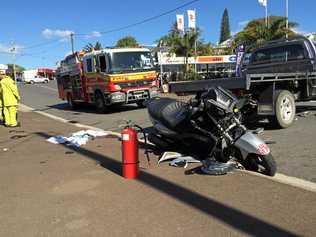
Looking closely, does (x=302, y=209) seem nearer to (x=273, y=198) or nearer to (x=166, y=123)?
(x=273, y=198)

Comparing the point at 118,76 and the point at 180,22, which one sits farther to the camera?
the point at 180,22

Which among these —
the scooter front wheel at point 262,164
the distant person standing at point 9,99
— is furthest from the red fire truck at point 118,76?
the scooter front wheel at point 262,164

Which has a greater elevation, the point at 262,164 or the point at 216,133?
the point at 216,133

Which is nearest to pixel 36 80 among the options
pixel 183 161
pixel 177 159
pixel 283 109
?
pixel 283 109

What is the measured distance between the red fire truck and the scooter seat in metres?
8.72

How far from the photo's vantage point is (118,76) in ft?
58.1

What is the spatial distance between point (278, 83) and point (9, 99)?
27.8 feet

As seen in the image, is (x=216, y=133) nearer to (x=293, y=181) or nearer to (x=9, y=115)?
(x=293, y=181)

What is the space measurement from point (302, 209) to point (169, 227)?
148 cm

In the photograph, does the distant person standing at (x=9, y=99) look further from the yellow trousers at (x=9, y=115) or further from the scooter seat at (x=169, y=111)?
the scooter seat at (x=169, y=111)

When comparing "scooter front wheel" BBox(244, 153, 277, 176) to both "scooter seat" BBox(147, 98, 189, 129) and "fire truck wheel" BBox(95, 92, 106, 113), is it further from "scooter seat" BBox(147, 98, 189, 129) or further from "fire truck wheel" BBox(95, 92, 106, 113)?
"fire truck wheel" BBox(95, 92, 106, 113)

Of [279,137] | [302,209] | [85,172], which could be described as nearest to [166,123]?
[85,172]

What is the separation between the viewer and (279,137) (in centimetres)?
931

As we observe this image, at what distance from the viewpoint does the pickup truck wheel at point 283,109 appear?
991 cm
